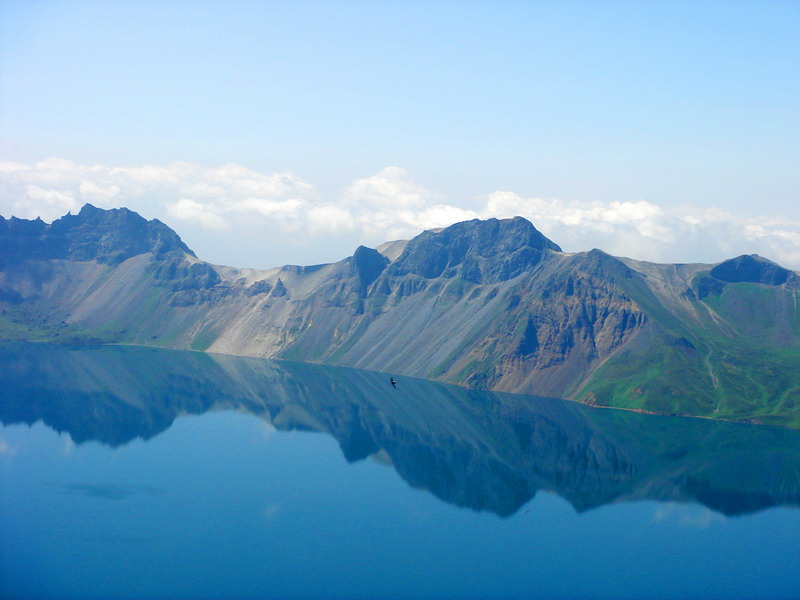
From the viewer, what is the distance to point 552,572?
343 feet

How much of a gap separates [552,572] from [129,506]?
2755 inches

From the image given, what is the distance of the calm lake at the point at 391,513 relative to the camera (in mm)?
98188

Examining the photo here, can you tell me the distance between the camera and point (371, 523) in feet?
402

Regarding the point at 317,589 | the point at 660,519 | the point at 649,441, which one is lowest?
Answer: the point at 317,589

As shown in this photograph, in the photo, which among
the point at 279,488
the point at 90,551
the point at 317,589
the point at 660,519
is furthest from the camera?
the point at 279,488

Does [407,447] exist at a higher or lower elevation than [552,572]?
higher

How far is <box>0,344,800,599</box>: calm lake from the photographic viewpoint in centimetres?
9819

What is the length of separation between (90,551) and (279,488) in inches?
1705

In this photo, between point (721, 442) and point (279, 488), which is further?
point (721, 442)

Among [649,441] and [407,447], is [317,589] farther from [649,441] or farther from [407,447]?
[649,441]

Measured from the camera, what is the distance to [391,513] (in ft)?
423

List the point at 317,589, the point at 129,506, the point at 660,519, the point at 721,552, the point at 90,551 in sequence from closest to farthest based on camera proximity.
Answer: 1. the point at 317,589
2. the point at 90,551
3. the point at 721,552
4. the point at 129,506
5. the point at 660,519

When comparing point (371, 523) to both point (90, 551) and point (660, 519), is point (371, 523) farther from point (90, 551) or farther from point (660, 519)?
point (660, 519)

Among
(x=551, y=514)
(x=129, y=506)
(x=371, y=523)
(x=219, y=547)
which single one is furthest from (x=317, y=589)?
(x=551, y=514)
